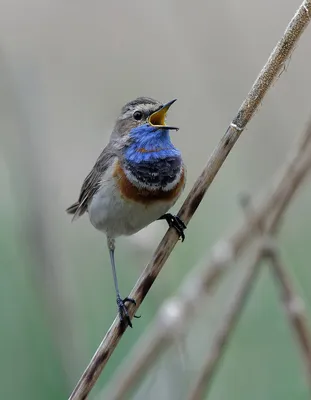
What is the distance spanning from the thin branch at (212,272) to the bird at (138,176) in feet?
1.54

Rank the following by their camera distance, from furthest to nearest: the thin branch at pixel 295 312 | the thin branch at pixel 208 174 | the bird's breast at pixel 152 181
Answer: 1. the bird's breast at pixel 152 181
2. the thin branch at pixel 295 312
3. the thin branch at pixel 208 174

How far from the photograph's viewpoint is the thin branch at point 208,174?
1.82m

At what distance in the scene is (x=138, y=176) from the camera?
105 inches

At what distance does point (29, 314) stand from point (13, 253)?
0.59 metres

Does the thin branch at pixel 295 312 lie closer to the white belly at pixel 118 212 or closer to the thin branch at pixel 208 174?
the thin branch at pixel 208 174

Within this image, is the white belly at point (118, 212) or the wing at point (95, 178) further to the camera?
the wing at point (95, 178)

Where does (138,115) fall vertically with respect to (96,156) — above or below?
above

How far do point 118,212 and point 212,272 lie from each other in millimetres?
724

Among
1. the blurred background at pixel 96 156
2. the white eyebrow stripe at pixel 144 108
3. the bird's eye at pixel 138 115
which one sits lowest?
the blurred background at pixel 96 156

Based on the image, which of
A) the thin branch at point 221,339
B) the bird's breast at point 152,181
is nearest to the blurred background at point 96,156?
the bird's breast at point 152,181

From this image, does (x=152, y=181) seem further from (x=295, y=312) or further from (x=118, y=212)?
(x=295, y=312)

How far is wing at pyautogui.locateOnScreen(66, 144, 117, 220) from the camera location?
282 cm

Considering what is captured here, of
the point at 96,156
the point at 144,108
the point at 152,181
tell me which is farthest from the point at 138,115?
the point at 96,156

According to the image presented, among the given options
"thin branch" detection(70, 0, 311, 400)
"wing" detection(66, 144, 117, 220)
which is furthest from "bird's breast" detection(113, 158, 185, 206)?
"thin branch" detection(70, 0, 311, 400)
